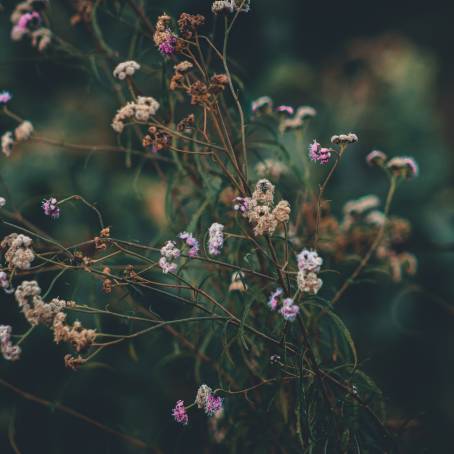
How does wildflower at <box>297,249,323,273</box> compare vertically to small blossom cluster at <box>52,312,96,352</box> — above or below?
above

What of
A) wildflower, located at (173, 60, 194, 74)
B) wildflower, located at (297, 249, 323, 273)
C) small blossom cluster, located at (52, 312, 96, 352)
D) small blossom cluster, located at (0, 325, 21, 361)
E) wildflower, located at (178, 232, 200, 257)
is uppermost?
wildflower, located at (173, 60, 194, 74)

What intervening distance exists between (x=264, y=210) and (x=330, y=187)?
1.84 metres

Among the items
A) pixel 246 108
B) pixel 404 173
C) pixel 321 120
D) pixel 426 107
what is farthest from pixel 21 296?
pixel 426 107

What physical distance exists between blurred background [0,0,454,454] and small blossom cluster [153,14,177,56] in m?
0.17

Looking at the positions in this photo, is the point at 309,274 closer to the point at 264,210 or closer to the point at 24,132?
the point at 264,210

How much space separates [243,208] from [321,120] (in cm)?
201

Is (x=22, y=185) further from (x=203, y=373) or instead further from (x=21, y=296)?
(x=21, y=296)

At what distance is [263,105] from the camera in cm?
92

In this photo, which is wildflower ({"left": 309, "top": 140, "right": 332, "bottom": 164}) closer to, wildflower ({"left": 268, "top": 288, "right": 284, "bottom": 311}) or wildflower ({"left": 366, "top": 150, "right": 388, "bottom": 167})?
wildflower ({"left": 268, "top": 288, "right": 284, "bottom": 311})

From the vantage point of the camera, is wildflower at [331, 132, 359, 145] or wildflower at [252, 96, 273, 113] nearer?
wildflower at [331, 132, 359, 145]

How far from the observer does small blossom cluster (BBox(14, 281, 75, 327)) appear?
1.99 feet

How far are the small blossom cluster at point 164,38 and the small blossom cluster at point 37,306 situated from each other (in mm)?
308


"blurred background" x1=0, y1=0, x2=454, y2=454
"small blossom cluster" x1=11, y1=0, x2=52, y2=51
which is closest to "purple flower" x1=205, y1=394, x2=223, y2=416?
"blurred background" x1=0, y1=0, x2=454, y2=454

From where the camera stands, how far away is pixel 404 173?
91 centimetres
